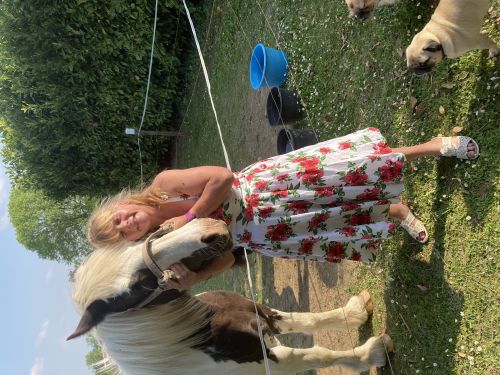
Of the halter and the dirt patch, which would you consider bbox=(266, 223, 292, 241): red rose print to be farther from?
the dirt patch

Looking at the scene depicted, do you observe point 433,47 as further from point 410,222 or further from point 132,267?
point 132,267

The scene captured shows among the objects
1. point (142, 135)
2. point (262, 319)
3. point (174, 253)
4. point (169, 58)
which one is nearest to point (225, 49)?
point (169, 58)

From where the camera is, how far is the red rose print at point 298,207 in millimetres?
2342

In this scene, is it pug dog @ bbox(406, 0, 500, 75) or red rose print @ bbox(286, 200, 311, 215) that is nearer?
pug dog @ bbox(406, 0, 500, 75)

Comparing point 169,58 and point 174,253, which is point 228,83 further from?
point 174,253

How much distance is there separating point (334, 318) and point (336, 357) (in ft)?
1.21

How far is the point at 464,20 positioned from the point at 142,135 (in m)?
7.31

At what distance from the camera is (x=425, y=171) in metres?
2.82

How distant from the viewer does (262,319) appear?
3109 millimetres

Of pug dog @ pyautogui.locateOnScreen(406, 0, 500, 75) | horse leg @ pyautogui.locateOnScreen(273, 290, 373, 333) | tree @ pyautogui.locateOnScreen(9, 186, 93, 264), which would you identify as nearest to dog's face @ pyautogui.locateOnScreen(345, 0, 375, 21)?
pug dog @ pyautogui.locateOnScreen(406, 0, 500, 75)

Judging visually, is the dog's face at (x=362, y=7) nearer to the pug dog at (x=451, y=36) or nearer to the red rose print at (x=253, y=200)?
the pug dog at (x=451, y=36)

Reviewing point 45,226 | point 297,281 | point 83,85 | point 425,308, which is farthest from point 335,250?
point 45,226

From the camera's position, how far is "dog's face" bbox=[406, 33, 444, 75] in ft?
7.41

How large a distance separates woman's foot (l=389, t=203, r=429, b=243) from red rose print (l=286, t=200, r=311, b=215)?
71cm
